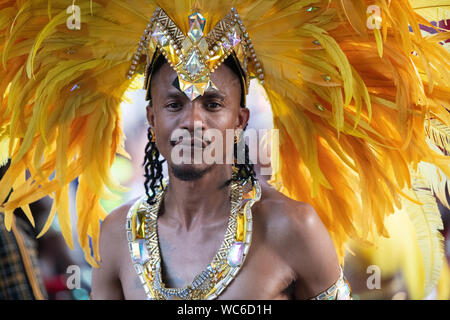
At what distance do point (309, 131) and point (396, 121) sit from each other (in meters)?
0.31

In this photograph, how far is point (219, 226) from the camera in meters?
2.15

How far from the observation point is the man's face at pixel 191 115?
2006 millimetres

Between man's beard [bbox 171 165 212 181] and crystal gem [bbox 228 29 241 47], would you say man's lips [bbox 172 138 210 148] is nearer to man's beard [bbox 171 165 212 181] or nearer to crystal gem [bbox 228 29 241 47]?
man's beard [bbox 171 165 212 181]

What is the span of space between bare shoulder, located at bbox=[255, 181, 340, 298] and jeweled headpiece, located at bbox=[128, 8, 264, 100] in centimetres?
53

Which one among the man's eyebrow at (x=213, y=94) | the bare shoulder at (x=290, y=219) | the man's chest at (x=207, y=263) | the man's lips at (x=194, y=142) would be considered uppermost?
the man's eyebrow at (x=213, y=94)

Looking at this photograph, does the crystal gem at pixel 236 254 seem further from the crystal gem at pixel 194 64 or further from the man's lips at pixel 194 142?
the crystal gem at pixel 194 64

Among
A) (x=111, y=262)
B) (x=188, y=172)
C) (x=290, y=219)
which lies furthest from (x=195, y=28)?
(x=111, y=262)

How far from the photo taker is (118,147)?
2434 mm

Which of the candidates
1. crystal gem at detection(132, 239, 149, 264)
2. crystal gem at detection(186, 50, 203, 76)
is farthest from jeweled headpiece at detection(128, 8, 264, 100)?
crystal gem at detection(132, 239, 149, 264)

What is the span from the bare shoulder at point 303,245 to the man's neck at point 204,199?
0.16 m

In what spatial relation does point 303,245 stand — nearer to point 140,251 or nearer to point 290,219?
point 290,219

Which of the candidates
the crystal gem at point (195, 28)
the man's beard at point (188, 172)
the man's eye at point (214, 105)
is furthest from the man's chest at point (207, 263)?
the crystal gem at point (195, 28)
